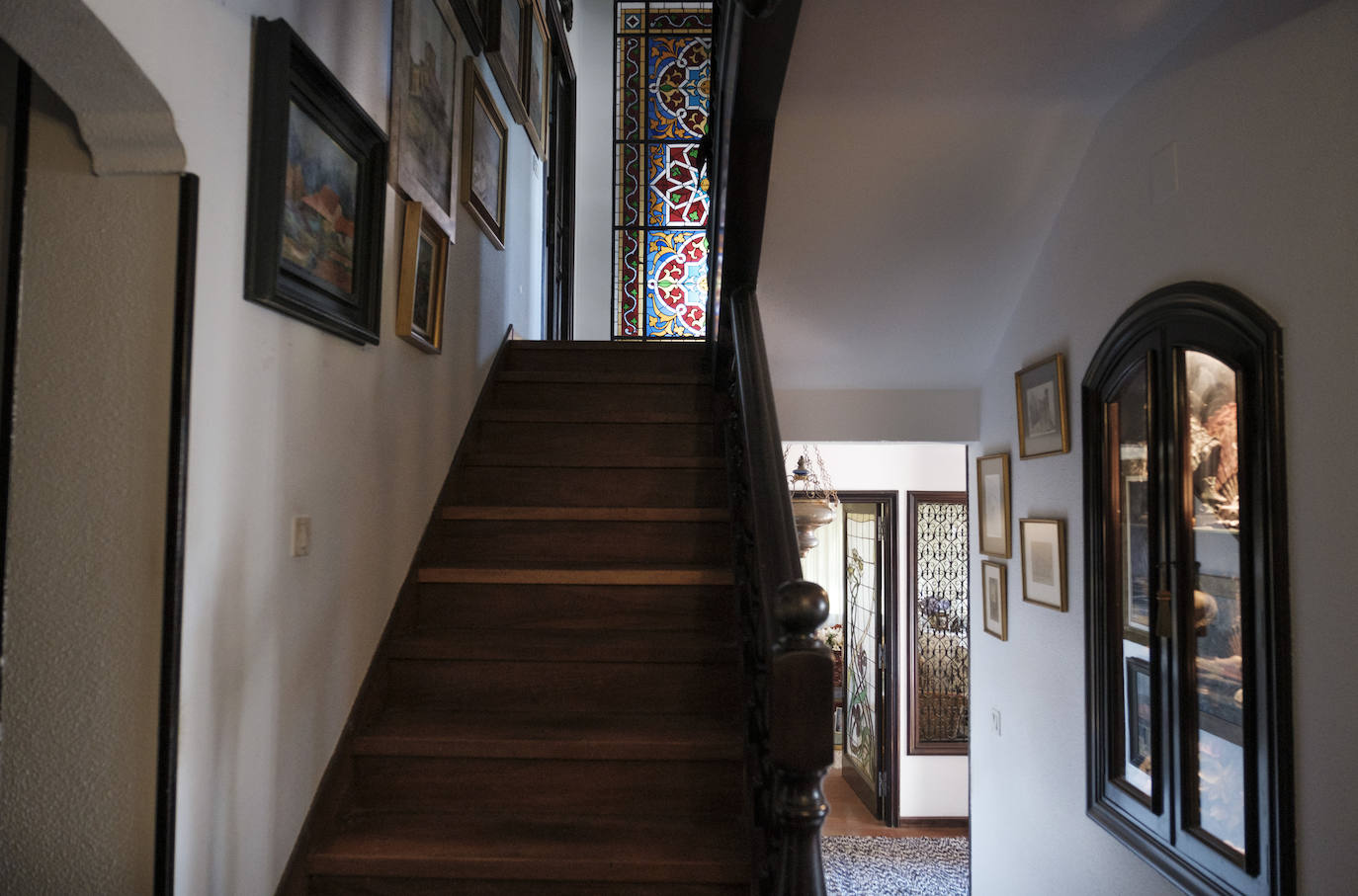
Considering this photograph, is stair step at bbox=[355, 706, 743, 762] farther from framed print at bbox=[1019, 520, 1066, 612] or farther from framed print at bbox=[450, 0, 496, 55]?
framed print at bbox=[450, 0, 496, 55]

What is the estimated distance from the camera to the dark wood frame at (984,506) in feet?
10.8

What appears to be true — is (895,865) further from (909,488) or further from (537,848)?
(537,848)

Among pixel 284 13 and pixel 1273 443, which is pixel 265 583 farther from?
pixel 1273 443

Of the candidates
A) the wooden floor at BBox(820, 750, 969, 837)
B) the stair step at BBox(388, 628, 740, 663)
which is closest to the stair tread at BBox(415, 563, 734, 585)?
the stair step at BBox(388, 628, 740, 663)

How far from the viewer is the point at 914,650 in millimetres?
6621

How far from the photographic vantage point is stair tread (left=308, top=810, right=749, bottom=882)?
5.57 feet

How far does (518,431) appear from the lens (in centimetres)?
316

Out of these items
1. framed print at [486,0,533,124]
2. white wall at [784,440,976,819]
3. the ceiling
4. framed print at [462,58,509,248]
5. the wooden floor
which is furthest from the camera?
white wall at [784,440,976,819]

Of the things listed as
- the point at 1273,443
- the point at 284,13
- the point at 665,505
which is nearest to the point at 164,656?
the point at 284,13

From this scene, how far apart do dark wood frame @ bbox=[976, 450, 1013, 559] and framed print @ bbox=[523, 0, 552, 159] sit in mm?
2478

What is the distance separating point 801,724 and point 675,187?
4.70 metres

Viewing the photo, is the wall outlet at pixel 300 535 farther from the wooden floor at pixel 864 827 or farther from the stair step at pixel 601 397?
the wooden floor at pixel 864 827

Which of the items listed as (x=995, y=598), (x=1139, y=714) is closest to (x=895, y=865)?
(x=995, y=598)

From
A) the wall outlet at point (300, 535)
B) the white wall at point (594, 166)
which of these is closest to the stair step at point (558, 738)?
the wall outlet at point (300, 535)
